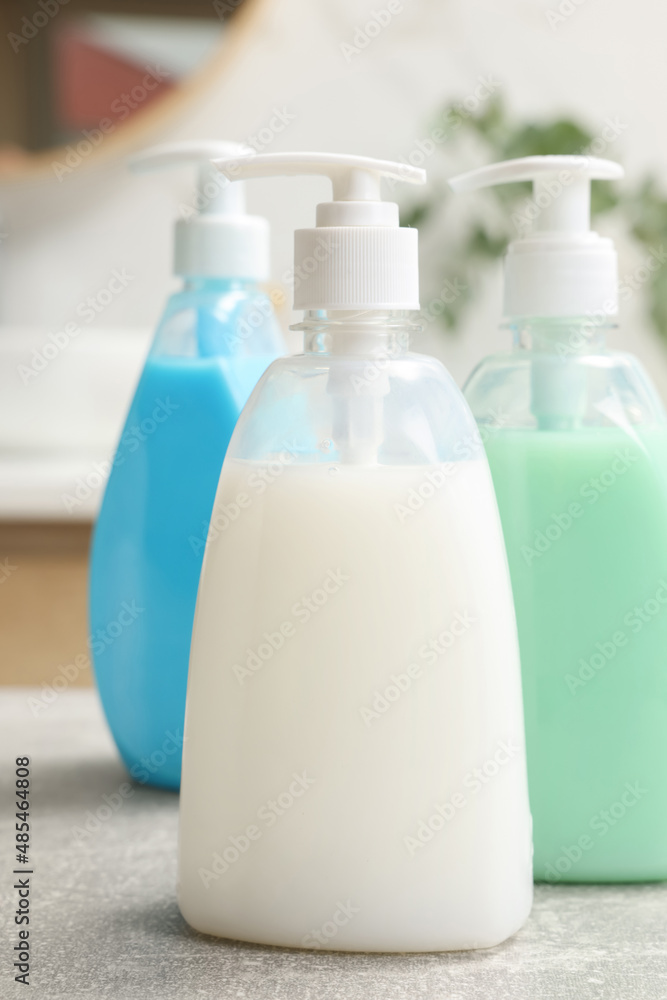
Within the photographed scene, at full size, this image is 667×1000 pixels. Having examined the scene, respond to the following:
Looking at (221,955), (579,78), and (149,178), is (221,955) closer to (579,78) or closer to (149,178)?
(149,178)

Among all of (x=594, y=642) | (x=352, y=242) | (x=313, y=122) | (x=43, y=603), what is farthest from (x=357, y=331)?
(x=313, y=122)

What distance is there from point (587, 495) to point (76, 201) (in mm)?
1000

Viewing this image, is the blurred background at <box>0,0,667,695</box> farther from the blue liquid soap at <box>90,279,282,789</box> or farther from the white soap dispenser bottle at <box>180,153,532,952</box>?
the white soap dispenser bottle at <box>180,153,532,952</box>

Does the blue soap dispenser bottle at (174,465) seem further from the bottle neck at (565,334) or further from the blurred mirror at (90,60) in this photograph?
the blurred mirror at (90,60)

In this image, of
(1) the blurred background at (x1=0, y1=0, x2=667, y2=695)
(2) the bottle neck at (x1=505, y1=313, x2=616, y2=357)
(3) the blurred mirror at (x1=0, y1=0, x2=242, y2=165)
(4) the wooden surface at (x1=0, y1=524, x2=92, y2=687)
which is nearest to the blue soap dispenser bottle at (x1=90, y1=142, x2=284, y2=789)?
(2) the bottle neck at (x1=505, y1=313, x2=616, y2=357)

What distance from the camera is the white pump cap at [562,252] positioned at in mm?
363

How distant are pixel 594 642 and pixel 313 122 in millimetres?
1006

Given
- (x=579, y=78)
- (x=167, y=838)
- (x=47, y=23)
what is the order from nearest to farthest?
(x=167, y=838) < (x=47, y=23) < (x=579, y=78)

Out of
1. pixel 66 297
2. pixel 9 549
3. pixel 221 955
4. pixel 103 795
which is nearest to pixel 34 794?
pixel 103 795

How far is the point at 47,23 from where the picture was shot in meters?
1.17

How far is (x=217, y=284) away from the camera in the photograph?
47cm

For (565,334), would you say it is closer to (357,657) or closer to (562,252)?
(562,252)

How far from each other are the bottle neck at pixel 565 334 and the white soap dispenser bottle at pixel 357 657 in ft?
0.25

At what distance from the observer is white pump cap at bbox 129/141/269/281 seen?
0.46 metres
